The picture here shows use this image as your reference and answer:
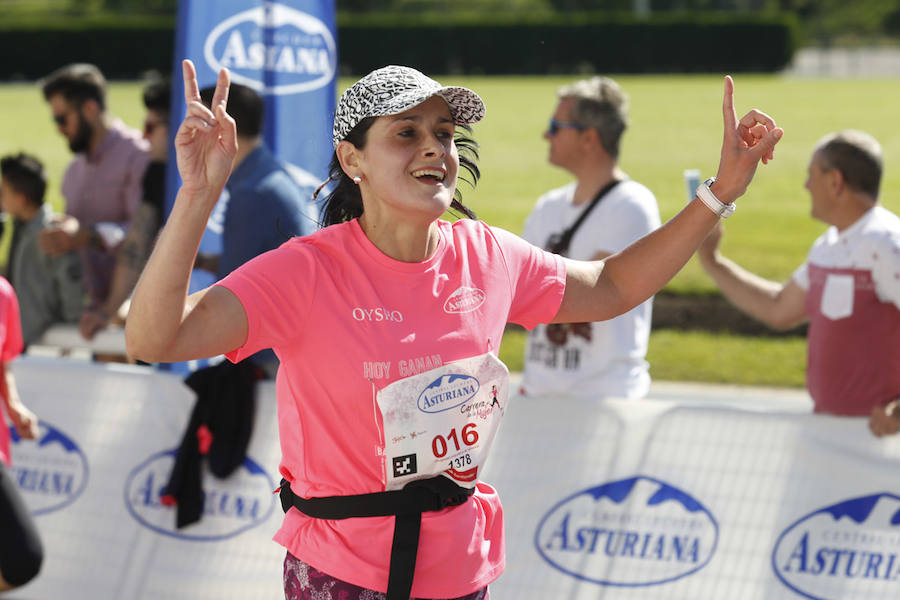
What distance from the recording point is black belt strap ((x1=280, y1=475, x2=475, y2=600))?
2469mm

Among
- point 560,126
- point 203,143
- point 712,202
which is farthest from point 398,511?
point 560,126

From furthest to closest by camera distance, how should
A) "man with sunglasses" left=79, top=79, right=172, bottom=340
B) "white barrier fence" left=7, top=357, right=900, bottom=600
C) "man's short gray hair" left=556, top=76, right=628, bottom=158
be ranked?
"man with sunglasses" left=79, top=79, right=172, bottom=340
"man's short gray hair" left=556, top=76, right=628, bottom=158
"white barrier fence" left=7, top=357, right=900, bottom=600

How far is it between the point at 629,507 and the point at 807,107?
30.0 meters

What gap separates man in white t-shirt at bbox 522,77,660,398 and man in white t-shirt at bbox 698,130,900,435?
27.7 inches

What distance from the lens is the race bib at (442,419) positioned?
2.46 m

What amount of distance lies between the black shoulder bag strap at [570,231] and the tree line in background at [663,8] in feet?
244

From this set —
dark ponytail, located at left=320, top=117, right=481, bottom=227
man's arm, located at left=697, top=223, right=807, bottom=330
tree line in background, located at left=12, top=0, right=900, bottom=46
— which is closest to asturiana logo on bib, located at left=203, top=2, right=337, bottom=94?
man's arm, located at left=697, top=223, right=807, bottom=330

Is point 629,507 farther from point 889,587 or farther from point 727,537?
point 889,587

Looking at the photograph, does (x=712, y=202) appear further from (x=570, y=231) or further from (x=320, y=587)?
(x=570, y=231)

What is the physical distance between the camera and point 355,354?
2.43m

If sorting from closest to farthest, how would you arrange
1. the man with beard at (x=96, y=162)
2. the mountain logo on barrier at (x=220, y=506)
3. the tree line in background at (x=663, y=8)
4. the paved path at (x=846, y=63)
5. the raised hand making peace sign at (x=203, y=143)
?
the raised hand making peace sign at (x=203, y=143) < the mountain logo on barrier at (x=220, y=506) < the man with beard at (x=96, y=162) < the paved path at (x=846, y=63) < the tree line in background at (x=663, y=8)

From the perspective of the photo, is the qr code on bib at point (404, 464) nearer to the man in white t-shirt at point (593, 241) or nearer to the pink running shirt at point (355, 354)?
the pink running shirt at point (355, 354)

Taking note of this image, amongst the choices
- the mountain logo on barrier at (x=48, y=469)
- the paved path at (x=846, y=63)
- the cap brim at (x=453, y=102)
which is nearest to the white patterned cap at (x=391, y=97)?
the cap brim at (x=453, y=102)

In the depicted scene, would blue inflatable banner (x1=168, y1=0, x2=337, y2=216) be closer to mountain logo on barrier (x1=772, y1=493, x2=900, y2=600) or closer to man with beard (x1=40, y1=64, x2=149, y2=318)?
man with beard (x1=40, y1=64, x2=149, y2=318)
